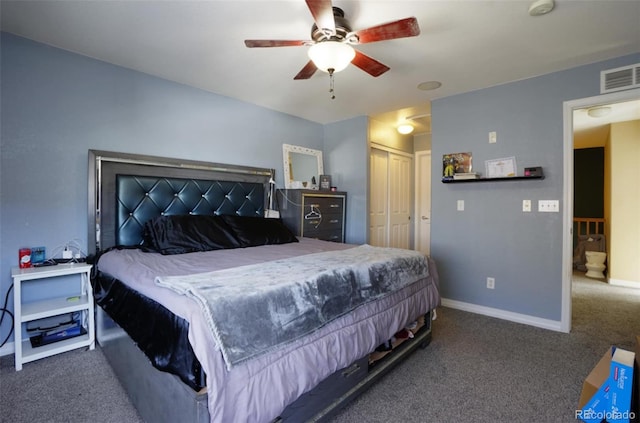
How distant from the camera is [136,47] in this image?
2.45 m

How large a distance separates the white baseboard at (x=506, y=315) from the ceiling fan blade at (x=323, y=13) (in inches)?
127

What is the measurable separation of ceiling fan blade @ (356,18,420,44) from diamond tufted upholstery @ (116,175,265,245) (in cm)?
219

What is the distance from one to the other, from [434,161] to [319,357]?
3.05 metres

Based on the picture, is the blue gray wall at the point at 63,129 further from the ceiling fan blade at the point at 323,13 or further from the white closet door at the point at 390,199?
the white closet door at the point at 390,199

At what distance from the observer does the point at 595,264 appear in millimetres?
5035

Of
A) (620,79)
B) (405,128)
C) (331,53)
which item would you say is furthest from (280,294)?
(405,128)

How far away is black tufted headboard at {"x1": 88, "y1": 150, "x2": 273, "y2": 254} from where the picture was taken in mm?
2594

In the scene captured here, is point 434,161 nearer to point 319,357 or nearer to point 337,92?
point 337,92

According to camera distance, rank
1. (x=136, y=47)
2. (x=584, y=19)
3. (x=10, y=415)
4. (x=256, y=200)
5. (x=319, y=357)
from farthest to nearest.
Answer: (x=256, y=200) → (x=136, y=47) → (x=584, y=19) → (x=10, y=415) → (x=319, y=357)

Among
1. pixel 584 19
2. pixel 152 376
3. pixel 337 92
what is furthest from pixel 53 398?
pixel 584 19

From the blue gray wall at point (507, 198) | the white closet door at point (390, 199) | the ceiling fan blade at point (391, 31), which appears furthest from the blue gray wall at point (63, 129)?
the blue gray wall at point (507, 198)

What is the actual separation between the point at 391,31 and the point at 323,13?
16.8 inches

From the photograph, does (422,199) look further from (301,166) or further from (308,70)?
(308,70)

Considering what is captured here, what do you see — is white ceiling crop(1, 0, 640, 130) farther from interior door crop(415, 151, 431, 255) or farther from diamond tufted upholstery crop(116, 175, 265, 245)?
interior door crop(415, 151, 431, 255)
